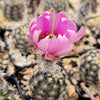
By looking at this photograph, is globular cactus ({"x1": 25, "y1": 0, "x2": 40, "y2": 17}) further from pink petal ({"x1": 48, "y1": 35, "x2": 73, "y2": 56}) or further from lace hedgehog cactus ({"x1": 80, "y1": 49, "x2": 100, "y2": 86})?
pink petal ({"x1": 48, "y1": 35, "x2": 73, "y2": 56})

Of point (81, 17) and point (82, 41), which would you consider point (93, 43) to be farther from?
point (81, 17)

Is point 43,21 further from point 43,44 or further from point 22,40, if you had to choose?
point 22,40

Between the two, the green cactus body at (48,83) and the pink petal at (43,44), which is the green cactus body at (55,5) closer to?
the green cactus body at (48,83)

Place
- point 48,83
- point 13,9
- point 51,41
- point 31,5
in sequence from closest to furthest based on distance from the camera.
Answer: point 51,41
point 48,83
point 31,5
point 13,9

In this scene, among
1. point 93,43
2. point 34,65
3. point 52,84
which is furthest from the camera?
point 93,43

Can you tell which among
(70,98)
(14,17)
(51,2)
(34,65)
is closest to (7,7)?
(14,17)

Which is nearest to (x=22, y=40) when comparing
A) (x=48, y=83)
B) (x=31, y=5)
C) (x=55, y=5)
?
(x=31, y=5)
